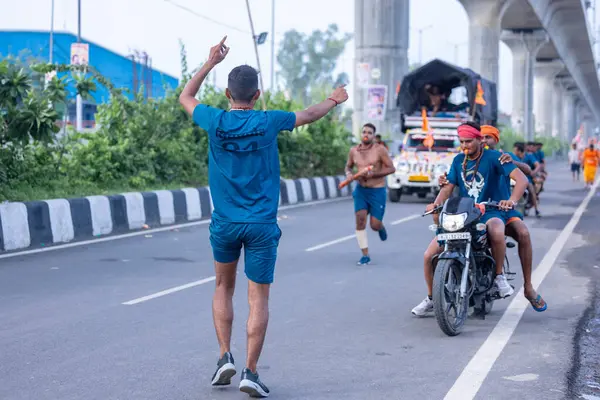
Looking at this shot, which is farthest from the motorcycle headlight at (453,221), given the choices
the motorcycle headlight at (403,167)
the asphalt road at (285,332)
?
the motorcycle headlight at (403,167)

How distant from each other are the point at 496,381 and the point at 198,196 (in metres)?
13.8

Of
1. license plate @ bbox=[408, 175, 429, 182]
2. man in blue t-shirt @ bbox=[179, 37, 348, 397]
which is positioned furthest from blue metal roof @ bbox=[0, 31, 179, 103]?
man in blue t-shirt @ bbox=[179, 37, 348, 397]

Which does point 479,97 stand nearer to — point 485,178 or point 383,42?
point 383,42

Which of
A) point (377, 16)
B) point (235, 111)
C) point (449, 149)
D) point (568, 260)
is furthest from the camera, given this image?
point (377, 16)

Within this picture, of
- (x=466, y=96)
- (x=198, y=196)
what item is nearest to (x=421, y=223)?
(x=198, y=196)

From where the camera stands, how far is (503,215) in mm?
8516

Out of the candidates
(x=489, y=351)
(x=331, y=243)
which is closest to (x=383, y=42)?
(x=331, y=243)

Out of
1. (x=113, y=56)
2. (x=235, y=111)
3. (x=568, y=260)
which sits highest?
(x=113, y=56)

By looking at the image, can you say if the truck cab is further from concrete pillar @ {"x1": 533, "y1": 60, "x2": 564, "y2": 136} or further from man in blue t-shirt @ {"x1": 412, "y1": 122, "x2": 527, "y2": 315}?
→ concrete pillar @ {"x1": 533, "y1": 60, "x2": 564, "y2": 136}

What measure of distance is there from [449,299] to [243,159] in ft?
9.02

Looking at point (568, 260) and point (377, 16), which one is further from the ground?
point (377, 16)

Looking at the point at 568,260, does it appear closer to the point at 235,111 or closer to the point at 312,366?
the point at 312,366

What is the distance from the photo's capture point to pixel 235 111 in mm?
5762

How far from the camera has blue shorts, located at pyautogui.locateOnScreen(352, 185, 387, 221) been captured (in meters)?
12.9
